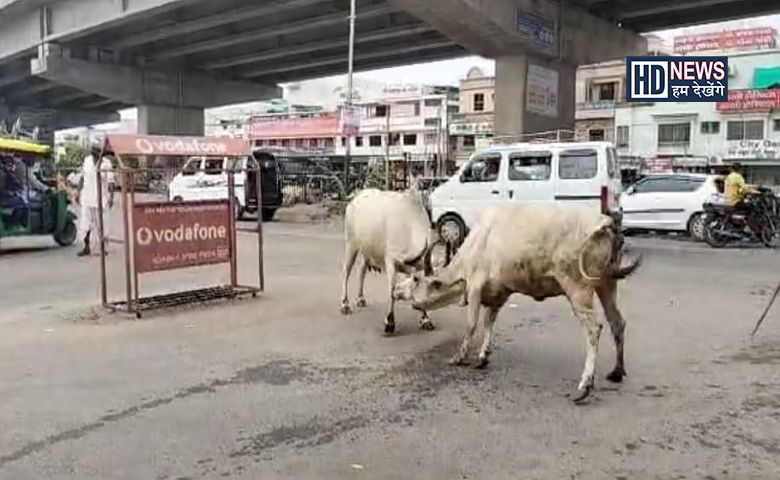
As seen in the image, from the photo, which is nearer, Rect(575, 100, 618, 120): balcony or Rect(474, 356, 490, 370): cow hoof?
Rect(474, 356, 490, 370): cow hoof

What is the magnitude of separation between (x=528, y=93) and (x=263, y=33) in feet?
36.0

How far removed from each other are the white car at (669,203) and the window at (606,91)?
40.6 meters

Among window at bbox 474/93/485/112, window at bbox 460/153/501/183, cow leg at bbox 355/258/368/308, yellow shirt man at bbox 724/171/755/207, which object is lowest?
cow leg at bbox 355/258/368/308

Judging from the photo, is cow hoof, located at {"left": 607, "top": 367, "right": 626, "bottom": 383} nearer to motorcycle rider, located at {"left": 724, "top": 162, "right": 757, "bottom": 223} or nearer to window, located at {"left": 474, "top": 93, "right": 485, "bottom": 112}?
motorcycle rider, located at {"left": 724, "top": 162, "right": 757, "bottom": 223}

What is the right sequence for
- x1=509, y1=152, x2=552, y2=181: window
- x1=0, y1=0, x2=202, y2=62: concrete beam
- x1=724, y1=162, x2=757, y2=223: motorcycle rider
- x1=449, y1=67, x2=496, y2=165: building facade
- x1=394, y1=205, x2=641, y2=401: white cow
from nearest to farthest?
x1=394, y1=205, x2=641, y2=401: white cow < x1=509, y1=152, x2=552, y2=181: window < x1=724, y1=162, x2=757, y2=223: motorcycle rider < x1=0, y1=0, x2=202, y2=62: concrete beam < x1=449, y1=67, x2=496, y2=165: building facade

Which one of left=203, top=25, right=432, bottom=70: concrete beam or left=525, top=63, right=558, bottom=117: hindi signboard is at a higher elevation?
left=203, top=25, right=432, bottom=70: concrete beam

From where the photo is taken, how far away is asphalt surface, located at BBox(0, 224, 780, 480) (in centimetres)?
461

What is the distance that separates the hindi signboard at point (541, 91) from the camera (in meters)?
→ 24.8

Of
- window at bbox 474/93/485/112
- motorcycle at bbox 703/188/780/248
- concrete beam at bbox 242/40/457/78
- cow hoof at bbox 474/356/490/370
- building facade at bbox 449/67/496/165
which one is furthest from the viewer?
window at bbox 474/93/485/112

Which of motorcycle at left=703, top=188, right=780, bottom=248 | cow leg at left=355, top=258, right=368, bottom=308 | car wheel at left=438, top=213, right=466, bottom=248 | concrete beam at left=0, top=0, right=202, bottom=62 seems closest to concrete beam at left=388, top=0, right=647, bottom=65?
car wheel at left=438, top=213, right=466, bottom=248

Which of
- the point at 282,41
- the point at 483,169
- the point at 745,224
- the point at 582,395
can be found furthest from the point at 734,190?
the point at 282,41

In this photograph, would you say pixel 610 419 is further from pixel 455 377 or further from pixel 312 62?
pixel 312 62

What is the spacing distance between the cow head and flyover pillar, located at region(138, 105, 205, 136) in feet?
114

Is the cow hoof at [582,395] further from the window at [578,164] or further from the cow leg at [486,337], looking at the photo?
the window at [578,164]
